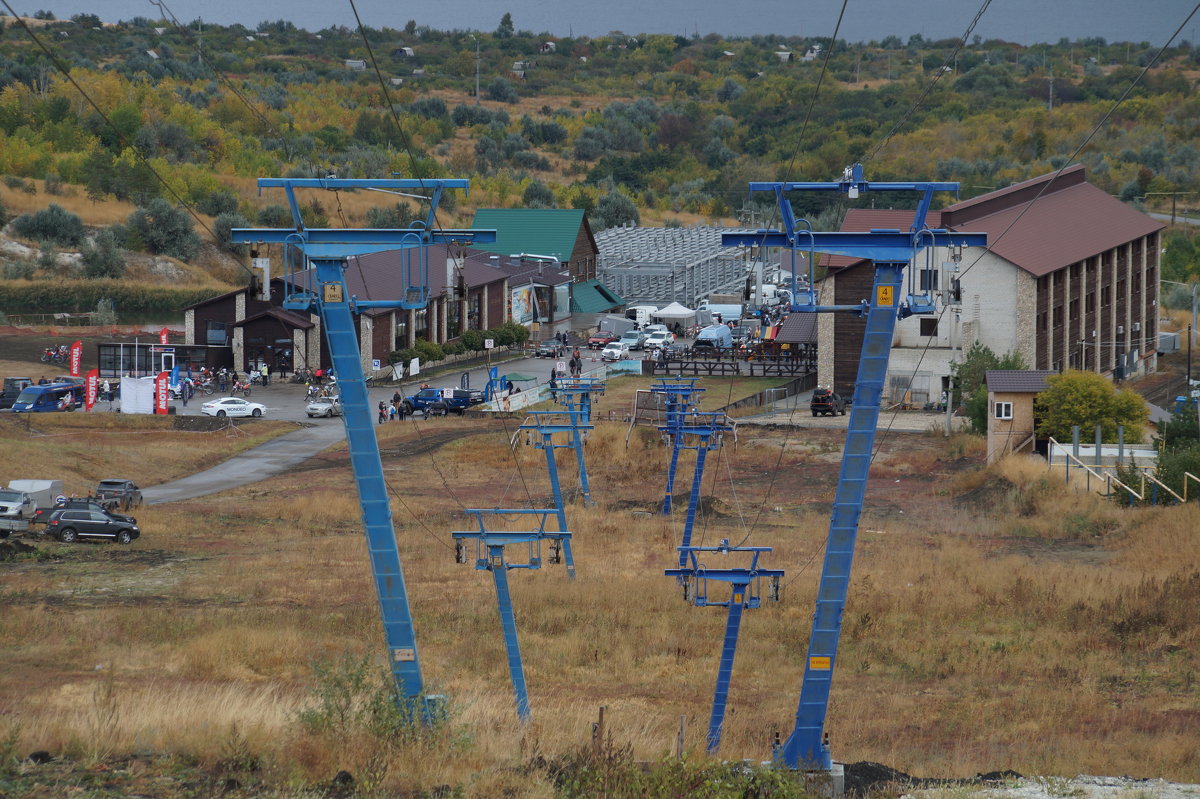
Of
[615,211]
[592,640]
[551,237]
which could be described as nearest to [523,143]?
[615,211]

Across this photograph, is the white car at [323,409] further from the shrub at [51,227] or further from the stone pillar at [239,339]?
the shrub at [51,227]

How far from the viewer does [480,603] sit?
2773 centimetres

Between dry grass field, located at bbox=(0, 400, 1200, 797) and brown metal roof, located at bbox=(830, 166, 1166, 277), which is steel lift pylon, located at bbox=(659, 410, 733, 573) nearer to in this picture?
dry grass field, located at bbox=(0, 400, 1200, 797)

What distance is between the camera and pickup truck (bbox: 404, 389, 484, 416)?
5856 centimetres

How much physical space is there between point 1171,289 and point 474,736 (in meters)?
82.5

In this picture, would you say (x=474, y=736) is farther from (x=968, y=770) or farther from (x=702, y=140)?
A: (x=702, y=140)

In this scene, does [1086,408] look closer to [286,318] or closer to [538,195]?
[286,318]

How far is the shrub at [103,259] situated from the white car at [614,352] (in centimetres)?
3561

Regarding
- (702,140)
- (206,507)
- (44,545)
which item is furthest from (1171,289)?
(702,140)

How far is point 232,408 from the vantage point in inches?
2184

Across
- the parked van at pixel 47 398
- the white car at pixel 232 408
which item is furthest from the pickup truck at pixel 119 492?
the parked van at pixel 47 398

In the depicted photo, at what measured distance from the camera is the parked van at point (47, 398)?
5422 cm

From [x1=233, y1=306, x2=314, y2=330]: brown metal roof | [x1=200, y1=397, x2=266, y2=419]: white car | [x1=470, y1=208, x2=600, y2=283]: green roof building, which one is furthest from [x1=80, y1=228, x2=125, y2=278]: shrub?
[x1=200, y1=397, x2=266, y2=419]: white car

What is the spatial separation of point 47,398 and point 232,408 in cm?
708
